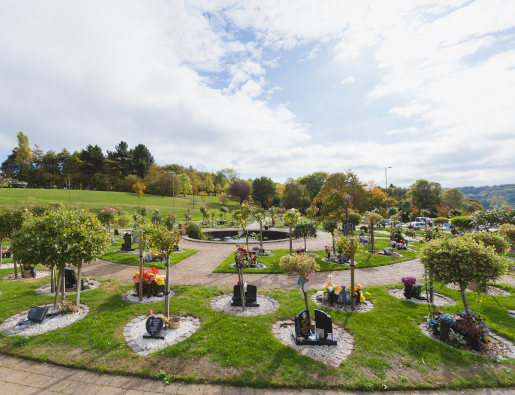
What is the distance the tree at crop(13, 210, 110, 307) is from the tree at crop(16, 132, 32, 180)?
79319 mm

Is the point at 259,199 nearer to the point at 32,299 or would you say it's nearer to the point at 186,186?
the point at 186,186

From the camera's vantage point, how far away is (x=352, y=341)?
6.02 meters

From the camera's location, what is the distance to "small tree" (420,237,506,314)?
5.78 m

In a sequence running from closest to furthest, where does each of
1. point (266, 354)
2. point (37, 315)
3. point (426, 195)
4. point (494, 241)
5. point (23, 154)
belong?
1. point (266, 354)
2. point (37, 315)
3. point (494, 241)
4. point (426, 195)
5. point (23, 154)

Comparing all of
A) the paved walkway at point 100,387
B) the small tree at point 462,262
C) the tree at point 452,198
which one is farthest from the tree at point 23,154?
the tree at point 452,198

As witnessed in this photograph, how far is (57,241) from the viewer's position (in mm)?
6617

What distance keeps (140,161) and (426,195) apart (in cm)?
7957

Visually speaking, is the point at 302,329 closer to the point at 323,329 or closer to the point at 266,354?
the point at 323,329

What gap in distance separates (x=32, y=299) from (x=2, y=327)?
191 cm

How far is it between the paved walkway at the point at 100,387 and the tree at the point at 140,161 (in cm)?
7590

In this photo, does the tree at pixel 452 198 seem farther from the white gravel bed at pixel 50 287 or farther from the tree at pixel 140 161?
the tree at pixel 140 161

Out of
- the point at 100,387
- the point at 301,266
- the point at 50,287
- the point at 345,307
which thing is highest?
the point at 301,266

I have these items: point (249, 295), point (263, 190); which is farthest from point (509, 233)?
point (263, 190)

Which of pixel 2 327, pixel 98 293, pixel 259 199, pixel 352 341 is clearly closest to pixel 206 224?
pixel 98 293
